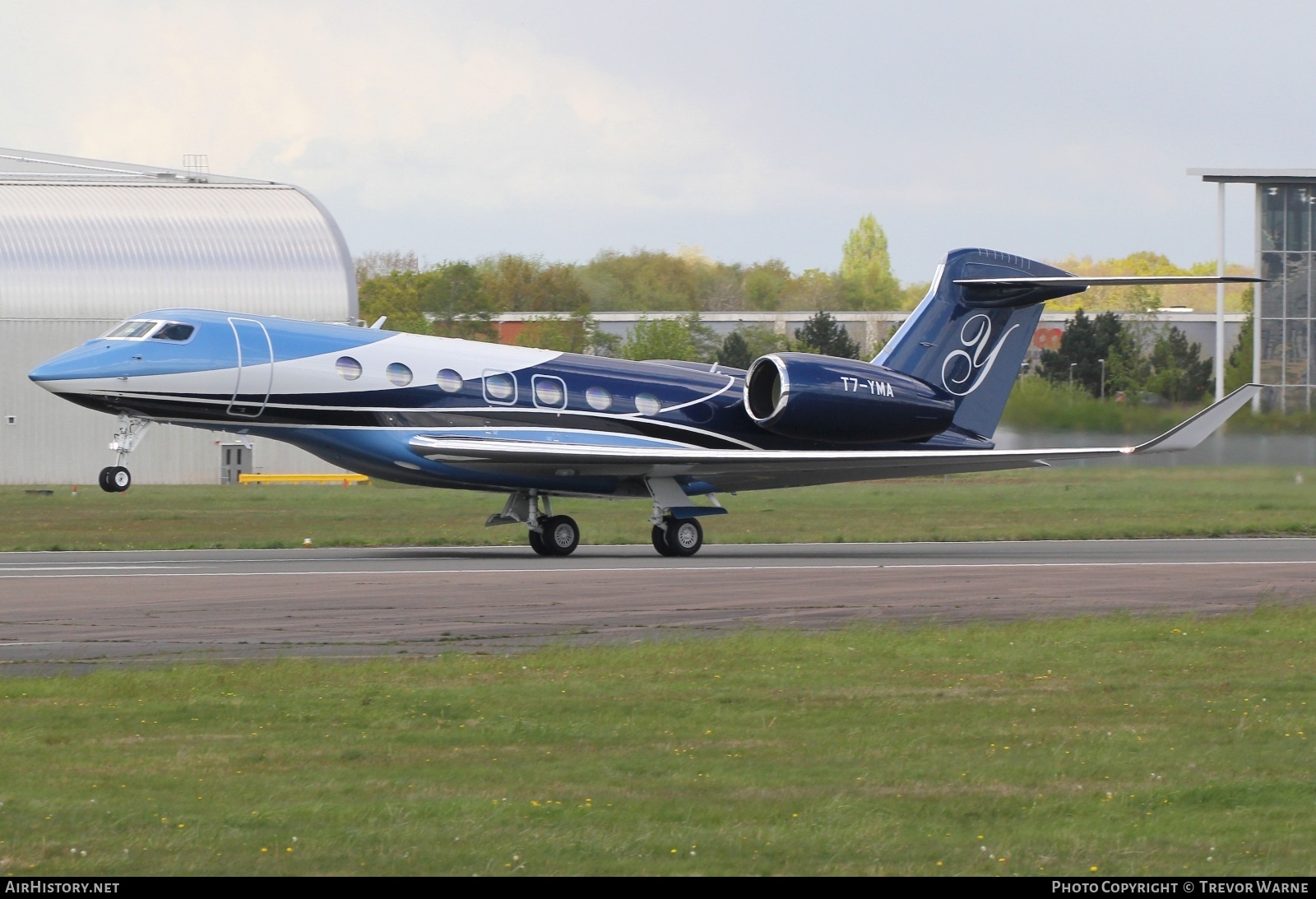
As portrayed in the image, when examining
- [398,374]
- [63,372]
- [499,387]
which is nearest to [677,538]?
[499,387]

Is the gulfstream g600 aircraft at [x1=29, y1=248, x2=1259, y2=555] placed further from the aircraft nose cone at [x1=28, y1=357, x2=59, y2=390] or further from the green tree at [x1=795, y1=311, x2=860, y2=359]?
the green tree at [x1=795, y1=311, x2=860, y2=359]

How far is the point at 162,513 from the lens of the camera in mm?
35531

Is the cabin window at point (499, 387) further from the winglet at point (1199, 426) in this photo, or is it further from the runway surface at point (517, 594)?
the winglet at point (1199, 426)

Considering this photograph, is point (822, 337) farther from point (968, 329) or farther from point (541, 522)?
point (541, 522)

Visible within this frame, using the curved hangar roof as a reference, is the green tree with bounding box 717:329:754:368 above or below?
below

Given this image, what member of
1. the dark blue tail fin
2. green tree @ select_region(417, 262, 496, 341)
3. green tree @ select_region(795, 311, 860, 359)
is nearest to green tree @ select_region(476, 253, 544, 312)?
green tree @ select_region(417, 262, 496, 341)

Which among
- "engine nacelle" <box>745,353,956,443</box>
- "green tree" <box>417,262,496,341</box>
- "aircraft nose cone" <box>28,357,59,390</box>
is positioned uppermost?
"green tree" <box>417,262,496,341</box>

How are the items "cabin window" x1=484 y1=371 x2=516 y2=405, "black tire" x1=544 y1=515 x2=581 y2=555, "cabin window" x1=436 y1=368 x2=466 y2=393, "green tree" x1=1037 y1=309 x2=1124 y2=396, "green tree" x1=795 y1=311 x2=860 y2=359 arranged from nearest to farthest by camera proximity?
1. "cabin window" x1=436 y1=368 x2=466 y2=393
2. "cabin window" x1=484 y1=371 x2=516 y2=405
3. "black tire" x1=544 y1=515 x2=581 y2=555
4. "green tree" x1=1037 y1=309 x2=1124 y2=396
5. "green tree" x1=795 y1=311 x2=860 y2=359

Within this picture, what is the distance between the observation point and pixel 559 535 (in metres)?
25.2

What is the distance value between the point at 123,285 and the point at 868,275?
65132 mm

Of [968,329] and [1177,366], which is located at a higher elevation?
[968,329]

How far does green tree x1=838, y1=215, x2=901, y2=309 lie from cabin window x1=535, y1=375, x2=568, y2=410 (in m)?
75.4

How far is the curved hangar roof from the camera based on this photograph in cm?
5028

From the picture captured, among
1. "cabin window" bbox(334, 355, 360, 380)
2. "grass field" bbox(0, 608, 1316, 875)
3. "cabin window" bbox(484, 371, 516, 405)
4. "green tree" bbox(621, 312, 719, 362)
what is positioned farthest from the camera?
"green tree" bbox(621, 312, 719, 362)
